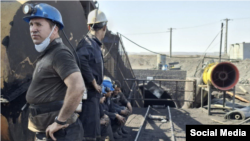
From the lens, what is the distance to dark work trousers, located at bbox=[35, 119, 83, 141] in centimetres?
203

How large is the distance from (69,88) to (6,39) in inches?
55.5

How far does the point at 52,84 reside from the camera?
198 centimetres

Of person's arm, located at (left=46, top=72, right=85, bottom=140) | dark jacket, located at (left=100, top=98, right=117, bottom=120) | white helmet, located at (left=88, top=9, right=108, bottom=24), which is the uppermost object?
white helmet, located at (left=88, top=9, right=108, bottom=24)

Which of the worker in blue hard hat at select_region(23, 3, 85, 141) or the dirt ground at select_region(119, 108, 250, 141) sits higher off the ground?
the worker in blue hard hat at select_region(23, 3, 85, 141)

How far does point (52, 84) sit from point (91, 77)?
0.91 metres

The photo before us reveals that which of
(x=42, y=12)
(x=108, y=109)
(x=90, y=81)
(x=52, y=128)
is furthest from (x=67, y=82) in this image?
(x=108, y=109)

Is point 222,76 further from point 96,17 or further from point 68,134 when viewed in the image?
point 68,134

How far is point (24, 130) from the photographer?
9.86ft

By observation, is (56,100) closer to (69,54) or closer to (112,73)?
(69,54)

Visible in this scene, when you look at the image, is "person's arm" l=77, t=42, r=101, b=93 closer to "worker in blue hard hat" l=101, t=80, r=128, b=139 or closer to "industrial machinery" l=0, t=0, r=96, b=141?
"industrial machinery" l=0, t=0, r=96, b=141

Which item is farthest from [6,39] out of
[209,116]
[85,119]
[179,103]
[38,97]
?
[179,103]

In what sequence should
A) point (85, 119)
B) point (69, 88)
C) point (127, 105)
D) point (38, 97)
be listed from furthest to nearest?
point (127, 105) < point (85, 119) < point (38, 97) < point (69, 88)

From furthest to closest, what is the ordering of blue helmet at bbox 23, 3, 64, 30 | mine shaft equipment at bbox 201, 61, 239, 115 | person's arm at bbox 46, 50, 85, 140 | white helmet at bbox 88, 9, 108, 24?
mine shaft equipment at bbox 201, 61, 239, 115, white helmet at bbox 88, 9, 108, 24, blue helmet at bbox 23, 3, 64, 30, person's arm at bbox 46, 50, 85, 140

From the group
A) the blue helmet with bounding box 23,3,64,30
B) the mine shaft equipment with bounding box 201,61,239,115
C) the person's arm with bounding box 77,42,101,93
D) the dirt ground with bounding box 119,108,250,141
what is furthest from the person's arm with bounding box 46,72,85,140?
the mine shaft equipment with bounding box 201,61,239,115
